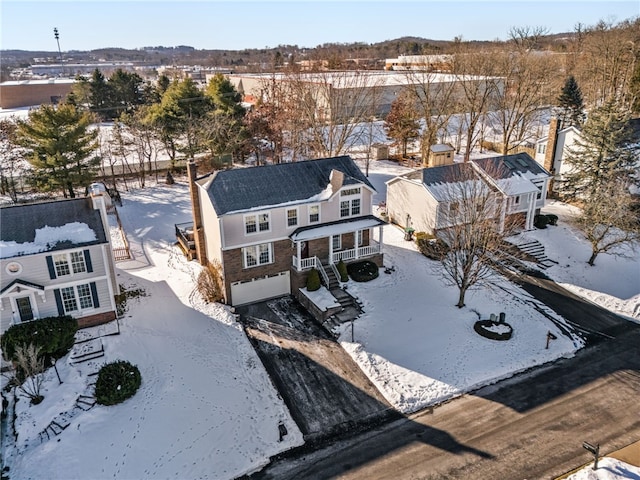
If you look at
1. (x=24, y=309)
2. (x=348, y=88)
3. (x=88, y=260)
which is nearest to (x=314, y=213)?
(x=88, y=260)

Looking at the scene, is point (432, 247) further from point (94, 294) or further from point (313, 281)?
point (94, 294)

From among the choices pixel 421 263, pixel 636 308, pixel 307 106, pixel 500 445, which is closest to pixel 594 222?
pixel 636 308

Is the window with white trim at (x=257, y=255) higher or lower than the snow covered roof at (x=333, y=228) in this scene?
lower

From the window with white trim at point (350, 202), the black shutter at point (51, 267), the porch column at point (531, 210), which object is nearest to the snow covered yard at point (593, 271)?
the porch column at point (531, 210)

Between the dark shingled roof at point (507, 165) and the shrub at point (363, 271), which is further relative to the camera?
the dark shingled roof at point (507, 165)

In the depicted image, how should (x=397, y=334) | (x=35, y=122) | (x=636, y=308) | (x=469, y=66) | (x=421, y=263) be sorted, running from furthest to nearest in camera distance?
1. (x=469, y=66)
2. (x=35, y=122)
3. (x=421, y=263)
4. (x=636, y=308)
5. (x=397, y=334)

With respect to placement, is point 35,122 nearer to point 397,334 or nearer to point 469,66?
point 397,334

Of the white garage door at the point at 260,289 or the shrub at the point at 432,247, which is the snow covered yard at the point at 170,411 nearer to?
the white garage door at the point at 260,289

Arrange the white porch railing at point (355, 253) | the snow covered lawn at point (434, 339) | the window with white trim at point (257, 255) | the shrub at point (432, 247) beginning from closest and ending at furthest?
the snow covered lawn at point (434, 339) < the window with white trim at point (257, 255) < the white porch railing at point (355, 253) < the shrub at point (432, 247)
